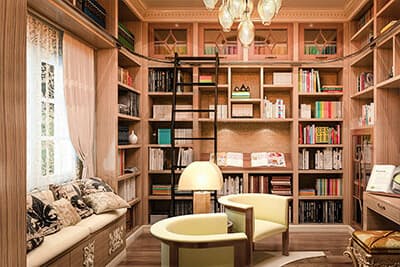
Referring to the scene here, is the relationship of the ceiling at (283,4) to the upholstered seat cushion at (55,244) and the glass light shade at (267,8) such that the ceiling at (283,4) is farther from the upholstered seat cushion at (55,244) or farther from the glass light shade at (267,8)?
the upholstered seat cushion at (55,244)

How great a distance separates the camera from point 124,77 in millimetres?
4926

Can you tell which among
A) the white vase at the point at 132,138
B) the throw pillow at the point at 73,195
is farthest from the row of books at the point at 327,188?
the throw pillow at the point at 73,195

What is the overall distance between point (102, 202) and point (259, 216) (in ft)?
6.17

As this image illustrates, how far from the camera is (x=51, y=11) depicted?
306 centimetres

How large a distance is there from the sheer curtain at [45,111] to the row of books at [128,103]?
3.68 feet

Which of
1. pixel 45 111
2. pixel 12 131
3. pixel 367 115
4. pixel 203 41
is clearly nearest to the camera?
pixel 12 131

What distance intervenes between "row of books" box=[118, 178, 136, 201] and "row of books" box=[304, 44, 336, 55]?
10.1 ft

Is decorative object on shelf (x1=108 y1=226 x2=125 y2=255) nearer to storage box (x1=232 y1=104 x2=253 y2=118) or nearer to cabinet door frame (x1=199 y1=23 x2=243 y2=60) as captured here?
storage box (x1=232 y1=104 x2=253 y2=118)

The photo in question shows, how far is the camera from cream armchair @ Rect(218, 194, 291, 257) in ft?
12.5

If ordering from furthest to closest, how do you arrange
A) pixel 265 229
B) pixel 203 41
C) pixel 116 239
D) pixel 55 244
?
pixel 203 41, pixel 265 229, pixel 116 239, pixel 55 244

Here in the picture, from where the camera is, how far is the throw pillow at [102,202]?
3637 millimetres

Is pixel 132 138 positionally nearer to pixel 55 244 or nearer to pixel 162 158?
pixel 162 158

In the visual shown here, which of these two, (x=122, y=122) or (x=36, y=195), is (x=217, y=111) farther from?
(x=36, y=195)

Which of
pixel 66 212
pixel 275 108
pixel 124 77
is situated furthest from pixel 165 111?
pixel 66 212
